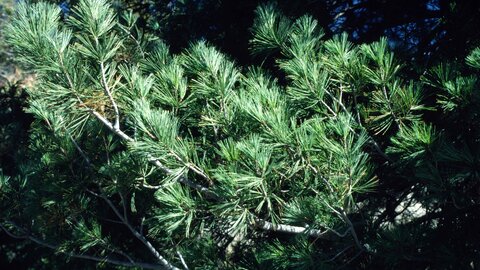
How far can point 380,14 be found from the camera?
3891mm

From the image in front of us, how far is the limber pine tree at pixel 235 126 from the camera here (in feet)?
7.69

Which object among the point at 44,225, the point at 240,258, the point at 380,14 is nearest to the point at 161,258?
the point at 240,258

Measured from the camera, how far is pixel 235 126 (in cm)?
264

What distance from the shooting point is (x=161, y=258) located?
327 cm

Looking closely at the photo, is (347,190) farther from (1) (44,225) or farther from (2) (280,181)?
(1) (44,225)

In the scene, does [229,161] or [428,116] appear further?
[428,116]

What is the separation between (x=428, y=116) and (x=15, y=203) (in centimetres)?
278

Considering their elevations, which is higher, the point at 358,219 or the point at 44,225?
the point at 358,219

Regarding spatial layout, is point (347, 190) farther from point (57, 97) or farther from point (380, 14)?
point (380, 14)

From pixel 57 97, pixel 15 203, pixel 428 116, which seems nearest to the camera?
pixel 57 97

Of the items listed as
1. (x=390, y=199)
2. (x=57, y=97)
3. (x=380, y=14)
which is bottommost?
(x=57, y=97)

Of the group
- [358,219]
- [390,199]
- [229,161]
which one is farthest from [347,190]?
[390,199]

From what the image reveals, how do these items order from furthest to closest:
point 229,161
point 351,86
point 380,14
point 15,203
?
point 380,14, point 15,203, point 351,86, point 229,161

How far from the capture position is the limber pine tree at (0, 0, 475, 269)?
234cm
